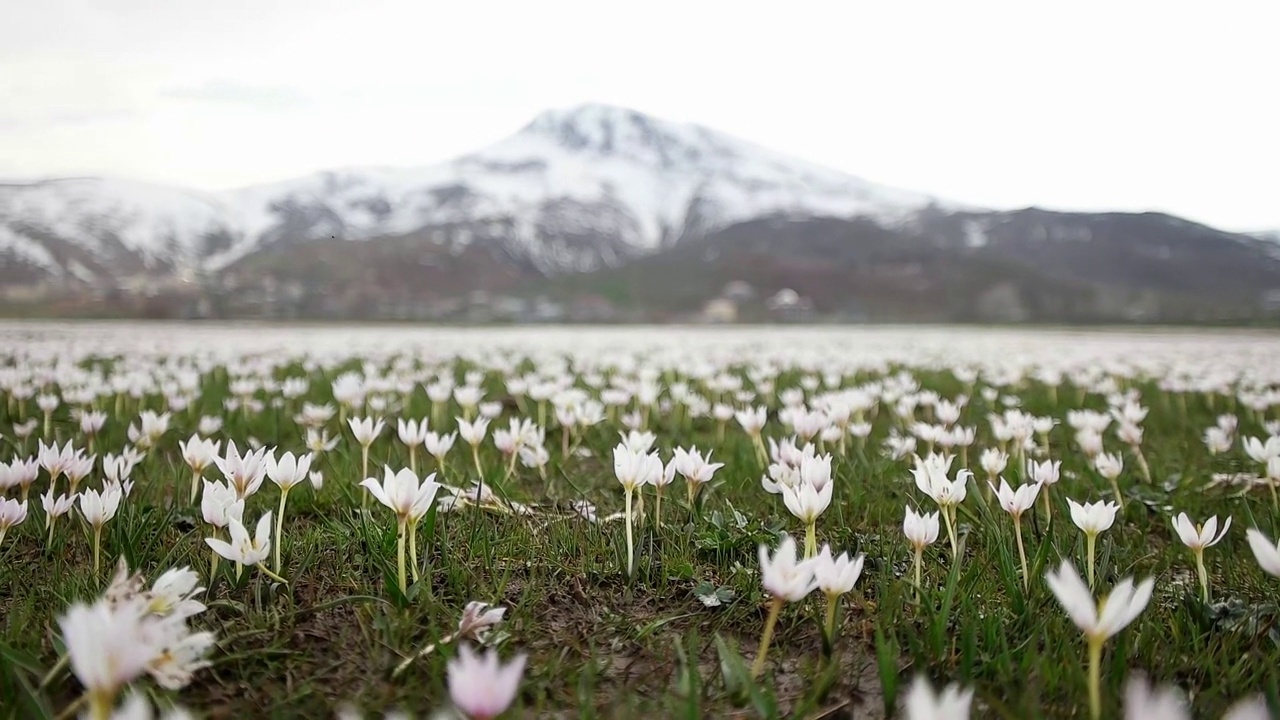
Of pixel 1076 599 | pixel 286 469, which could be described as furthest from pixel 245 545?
pixel 1076 599

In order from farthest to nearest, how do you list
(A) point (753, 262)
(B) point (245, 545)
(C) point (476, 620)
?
(A) point (753, 262), (B) point (245, 545), (C) point (476, 620)

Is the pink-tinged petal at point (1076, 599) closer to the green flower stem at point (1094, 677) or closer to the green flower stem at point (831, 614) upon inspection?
the green flower stem at point (1094, 677)

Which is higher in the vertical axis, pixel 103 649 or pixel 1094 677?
pixel 103 649

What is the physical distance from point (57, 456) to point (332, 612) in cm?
119

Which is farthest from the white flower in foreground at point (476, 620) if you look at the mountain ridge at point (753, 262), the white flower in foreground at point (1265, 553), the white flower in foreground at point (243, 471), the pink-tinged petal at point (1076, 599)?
the mountain ridge at point (753, 262)

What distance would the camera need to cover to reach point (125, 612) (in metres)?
1.00

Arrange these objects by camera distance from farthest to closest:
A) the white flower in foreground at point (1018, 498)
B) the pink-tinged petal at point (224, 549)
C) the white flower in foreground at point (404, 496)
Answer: the white flower in foreground at point (1018, 498)
the white flower in foreground at point (404, 496)
the pink-tinged petal at point (224, 549)

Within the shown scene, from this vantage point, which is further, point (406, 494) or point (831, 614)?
point (406, 494)

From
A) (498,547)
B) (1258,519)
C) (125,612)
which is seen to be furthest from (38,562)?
(1258,519)

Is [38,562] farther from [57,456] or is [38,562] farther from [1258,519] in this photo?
[1258,519]

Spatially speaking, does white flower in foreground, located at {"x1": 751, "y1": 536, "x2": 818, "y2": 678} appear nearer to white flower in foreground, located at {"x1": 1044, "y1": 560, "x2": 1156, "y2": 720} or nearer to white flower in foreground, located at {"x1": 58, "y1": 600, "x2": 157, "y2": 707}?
white flower in foreground, located at {"x1": 1044, "y1": 560, "x2": 1156, "y2": 720}

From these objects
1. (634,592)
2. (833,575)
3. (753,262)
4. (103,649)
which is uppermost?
(753,262)

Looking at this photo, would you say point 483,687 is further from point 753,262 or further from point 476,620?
point 753,262

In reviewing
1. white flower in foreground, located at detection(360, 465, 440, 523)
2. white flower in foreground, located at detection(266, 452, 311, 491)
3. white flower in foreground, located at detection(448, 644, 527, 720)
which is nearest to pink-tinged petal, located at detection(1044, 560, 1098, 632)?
white flower in foreground, located at detection(448, 644, 527, 720)
